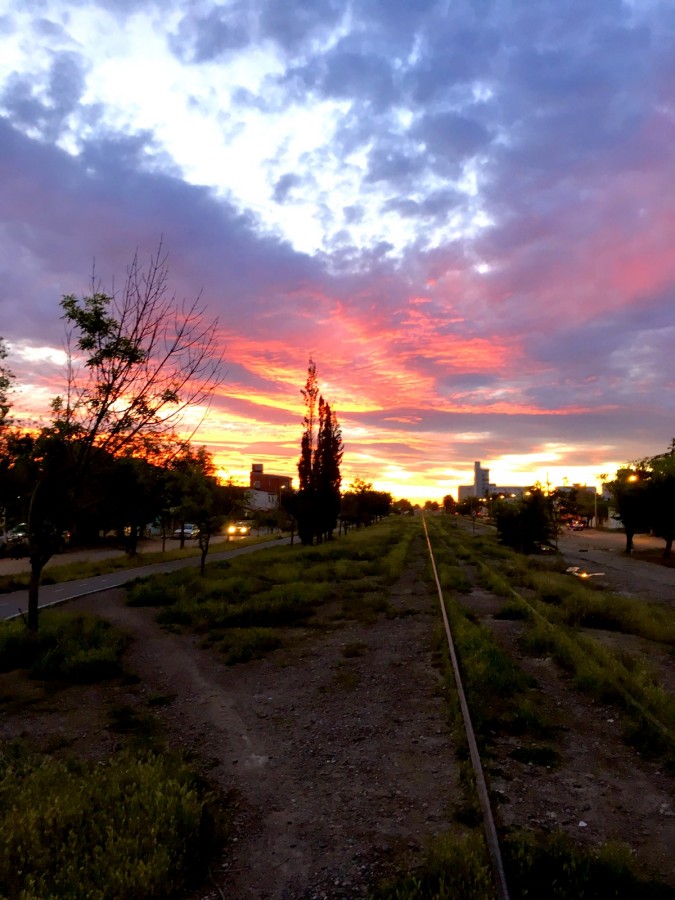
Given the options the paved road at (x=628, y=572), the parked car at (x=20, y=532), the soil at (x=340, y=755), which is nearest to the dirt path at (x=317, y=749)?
the soil at (x=340, y=755)

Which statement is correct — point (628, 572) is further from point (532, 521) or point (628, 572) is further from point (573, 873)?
point (573, 873)

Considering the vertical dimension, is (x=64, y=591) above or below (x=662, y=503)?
below

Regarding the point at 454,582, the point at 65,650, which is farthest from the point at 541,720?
the point at 454,582

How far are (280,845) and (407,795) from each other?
1447 mm

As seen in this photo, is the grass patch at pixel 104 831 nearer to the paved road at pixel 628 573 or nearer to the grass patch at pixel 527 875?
the grass patch at pixel 527 875

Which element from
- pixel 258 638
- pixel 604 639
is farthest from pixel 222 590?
pixel 604 639

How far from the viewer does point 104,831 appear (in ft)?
15.5

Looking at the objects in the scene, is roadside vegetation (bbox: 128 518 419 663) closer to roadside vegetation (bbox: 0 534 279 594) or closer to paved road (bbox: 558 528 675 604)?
roadside vegetation (bbox: 0 534 279 594)

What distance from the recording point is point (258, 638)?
12.4 m

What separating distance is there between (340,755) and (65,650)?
6.71 metres

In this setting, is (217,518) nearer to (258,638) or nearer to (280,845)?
(258,638)

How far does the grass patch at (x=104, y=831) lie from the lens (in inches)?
160

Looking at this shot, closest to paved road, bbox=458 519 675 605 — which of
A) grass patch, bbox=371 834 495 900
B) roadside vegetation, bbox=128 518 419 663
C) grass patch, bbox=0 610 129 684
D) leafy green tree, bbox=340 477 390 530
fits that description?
roadside vegetation, bbox=128 518 419 663

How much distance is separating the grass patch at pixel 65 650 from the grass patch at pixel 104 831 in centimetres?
412
